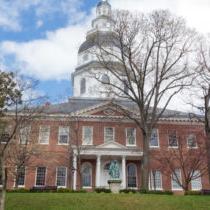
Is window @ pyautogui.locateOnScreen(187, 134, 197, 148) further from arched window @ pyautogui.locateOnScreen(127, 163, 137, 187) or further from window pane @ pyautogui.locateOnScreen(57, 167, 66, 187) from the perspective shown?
window pane @ pyautogui.locateOnScreen(57, 167, 66, 187)

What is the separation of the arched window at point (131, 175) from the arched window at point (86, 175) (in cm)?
396

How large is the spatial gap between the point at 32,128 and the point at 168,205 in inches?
782

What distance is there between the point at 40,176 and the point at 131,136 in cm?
1031

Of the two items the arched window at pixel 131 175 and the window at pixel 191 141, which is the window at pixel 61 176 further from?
the window at pixel 191 141

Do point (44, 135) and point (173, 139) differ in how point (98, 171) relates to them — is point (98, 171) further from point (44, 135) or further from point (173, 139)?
point (173, 139)

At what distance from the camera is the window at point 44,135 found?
40.5 metres

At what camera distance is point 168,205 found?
20312 mm

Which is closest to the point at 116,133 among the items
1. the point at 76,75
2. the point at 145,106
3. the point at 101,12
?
the point at 145,106

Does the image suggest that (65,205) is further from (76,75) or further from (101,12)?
(101,12)

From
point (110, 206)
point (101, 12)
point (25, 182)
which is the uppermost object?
point (101, 12)

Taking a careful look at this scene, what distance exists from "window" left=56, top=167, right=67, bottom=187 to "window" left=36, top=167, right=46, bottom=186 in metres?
1.39

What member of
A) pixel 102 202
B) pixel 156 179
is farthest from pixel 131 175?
pixel 102 202

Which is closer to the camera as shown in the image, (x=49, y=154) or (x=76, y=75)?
(x=49, y=154)

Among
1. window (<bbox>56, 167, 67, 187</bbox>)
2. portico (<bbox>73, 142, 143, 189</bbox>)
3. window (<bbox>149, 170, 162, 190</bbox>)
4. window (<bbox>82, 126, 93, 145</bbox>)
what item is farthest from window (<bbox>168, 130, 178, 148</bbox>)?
window (<bbox>56, 167, 67, 187</bbox>)
